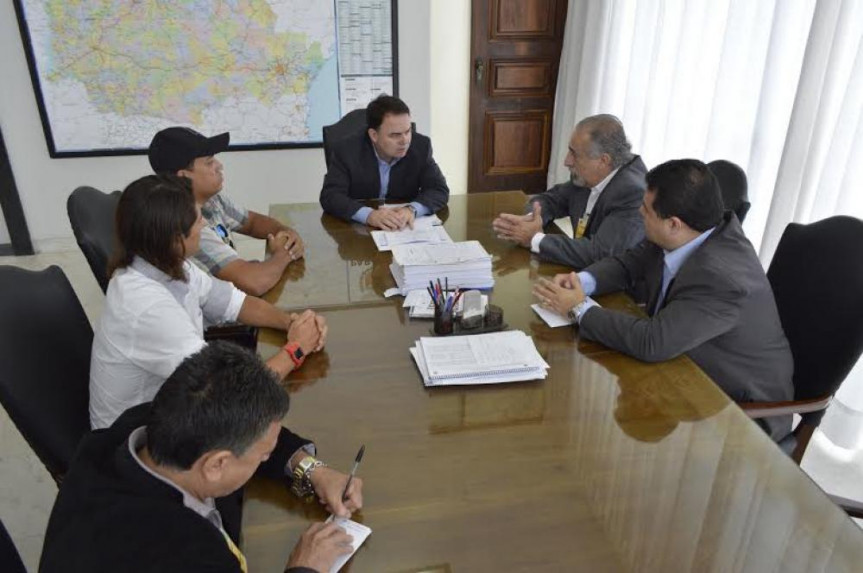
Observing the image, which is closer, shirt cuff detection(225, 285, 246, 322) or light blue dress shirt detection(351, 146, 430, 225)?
shirt cuff detection(225, 285, 246, 322)

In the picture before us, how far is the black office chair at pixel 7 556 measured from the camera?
3.28ft

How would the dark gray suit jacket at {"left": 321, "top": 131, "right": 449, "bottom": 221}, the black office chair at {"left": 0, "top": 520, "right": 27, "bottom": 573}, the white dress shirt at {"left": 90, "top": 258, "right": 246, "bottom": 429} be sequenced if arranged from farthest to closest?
the dark gray suit jacket at {"left": 321, "top": 131, "right": 449, "bottom": 221}, the white dress shirt at {"left": 90, "top": 258, "right": 246, "bottom": 429}, the black office chair at {"left": 0, "top": 520, "right": 27, "bottom": 573}

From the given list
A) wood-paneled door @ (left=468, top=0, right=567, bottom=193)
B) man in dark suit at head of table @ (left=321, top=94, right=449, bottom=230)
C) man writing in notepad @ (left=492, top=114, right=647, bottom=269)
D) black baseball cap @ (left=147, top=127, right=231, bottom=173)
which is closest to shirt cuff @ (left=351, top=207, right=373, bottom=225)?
man in dark suit at head of table @ (left=321, top=94, right=449, bottom=230)

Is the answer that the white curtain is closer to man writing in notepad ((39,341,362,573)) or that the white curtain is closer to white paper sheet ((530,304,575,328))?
white paper sheet ((530,304,575,328))

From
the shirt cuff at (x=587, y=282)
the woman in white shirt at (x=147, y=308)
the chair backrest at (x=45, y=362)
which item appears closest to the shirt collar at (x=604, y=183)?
the shirt cuff at (x=587, y=282)

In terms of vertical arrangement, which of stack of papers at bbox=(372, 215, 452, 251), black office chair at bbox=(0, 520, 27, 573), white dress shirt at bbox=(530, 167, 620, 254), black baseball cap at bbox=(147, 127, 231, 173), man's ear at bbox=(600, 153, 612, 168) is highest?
black baseball cap at bbox=(147, 127, 231, 173)

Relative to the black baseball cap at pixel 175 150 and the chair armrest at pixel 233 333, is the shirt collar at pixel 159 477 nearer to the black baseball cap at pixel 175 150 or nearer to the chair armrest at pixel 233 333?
the chair armrest at pixel 233 333

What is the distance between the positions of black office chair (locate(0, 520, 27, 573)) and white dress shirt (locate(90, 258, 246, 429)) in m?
0.49

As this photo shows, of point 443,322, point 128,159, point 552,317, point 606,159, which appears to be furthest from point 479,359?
point 128,159

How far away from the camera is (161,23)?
3.74 m

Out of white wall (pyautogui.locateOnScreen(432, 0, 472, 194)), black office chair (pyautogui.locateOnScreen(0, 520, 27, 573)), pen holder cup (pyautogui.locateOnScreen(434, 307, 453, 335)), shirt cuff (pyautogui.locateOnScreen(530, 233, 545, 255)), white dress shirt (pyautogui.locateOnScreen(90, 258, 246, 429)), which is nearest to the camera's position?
black office chair (pyautogui.locateOnScreen(0, 520, 27, 573))

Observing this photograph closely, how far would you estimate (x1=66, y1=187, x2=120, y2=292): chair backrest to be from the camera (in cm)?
180

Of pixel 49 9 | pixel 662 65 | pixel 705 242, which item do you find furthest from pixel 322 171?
pixel 705 242

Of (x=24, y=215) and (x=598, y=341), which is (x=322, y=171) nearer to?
(x=24, y=215)
